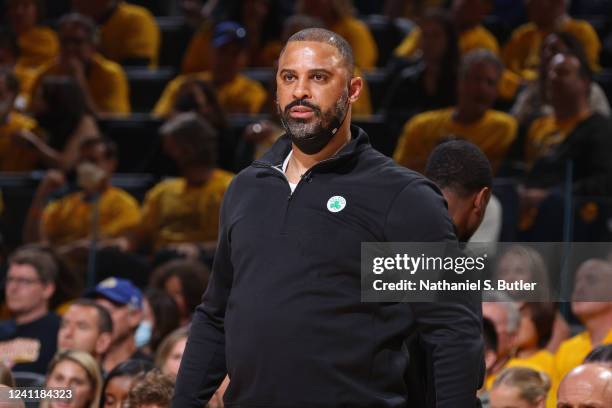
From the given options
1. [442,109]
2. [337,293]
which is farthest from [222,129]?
[337,293]

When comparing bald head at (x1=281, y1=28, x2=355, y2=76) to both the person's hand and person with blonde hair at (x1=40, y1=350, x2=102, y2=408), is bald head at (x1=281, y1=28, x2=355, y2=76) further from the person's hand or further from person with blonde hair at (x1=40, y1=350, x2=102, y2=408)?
the person's hand

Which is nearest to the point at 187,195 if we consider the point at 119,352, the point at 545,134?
the point at 119,352

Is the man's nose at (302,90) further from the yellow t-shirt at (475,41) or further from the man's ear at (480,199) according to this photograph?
the yellow t-shirt at (475,41)

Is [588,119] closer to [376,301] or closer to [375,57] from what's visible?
[375,57]

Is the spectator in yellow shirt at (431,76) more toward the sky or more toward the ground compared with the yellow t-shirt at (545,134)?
more toward the sky

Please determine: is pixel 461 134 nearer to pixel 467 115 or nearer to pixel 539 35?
pixel 467 115

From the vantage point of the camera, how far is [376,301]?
2.70 metres

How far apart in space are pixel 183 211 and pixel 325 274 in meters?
4.33

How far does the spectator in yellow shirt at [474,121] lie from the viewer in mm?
6797

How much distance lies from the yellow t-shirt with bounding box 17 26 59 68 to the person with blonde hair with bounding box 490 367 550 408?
20.6 ft

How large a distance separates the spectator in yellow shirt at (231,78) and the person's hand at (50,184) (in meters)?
1.29

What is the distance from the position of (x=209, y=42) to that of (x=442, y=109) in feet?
7.64

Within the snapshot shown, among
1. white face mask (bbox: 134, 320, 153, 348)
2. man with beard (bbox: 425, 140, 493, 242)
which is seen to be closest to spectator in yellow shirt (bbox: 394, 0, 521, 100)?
white face mask (bbox: 134, 320, 153, 348)

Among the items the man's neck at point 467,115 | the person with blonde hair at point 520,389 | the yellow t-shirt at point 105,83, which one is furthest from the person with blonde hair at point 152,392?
the yellow t-shirt at point 105,83
